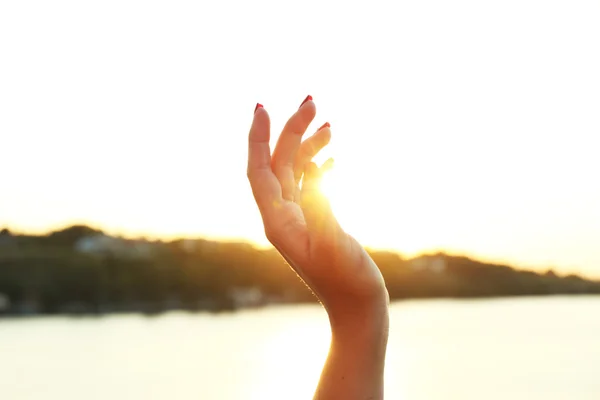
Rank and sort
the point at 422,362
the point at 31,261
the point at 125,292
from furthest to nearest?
the point at 125,292 → the point at 31,261 → the point at 422,362

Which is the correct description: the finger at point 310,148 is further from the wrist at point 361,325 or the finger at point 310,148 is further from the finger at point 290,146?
the wrist at point 361,325

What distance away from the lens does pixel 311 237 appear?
1.11 meters

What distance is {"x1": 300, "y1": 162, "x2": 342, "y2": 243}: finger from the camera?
1.08m

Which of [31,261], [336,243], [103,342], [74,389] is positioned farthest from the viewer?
[103,342]

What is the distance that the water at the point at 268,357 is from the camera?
35.8 meters

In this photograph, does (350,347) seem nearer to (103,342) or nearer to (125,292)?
(125,292)

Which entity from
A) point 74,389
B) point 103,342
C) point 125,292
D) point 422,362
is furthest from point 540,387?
point 103,342

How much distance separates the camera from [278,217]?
3.73ft

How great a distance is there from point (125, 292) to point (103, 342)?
31.0ft

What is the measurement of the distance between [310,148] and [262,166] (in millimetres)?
133

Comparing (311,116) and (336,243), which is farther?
(311,116)

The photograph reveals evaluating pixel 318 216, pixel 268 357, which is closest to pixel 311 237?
pixel 318 216

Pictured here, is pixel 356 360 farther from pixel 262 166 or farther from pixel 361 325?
pixel 262 166

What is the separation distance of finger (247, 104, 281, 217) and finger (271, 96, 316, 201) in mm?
27
